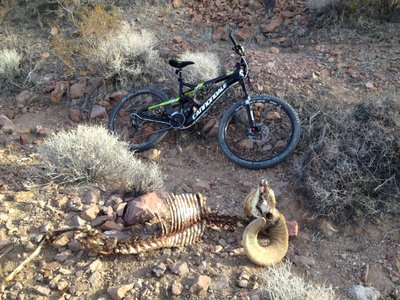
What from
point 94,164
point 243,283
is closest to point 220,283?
point 243,283

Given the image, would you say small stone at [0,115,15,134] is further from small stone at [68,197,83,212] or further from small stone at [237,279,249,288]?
small stone at [237,279,249,288]

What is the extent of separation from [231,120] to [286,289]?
2.67 metres

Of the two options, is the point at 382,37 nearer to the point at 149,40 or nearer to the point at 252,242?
the point at 149,40

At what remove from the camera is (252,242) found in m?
3.81

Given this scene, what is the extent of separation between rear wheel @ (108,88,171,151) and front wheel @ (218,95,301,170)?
81 centimetres

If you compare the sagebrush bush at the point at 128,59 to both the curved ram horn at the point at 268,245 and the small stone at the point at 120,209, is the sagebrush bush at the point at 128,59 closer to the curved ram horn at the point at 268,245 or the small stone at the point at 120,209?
the small stone at the point at 120,209

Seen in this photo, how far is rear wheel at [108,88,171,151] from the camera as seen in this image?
5.60 meters

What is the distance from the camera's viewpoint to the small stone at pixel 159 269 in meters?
3.59

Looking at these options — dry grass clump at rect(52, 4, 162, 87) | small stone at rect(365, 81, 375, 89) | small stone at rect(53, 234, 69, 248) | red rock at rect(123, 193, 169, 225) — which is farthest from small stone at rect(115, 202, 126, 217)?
small stone at rect(365, 81, 375, 89)

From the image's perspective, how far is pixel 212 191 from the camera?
15.9 feet

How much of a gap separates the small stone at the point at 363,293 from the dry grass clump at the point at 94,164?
2.09 m

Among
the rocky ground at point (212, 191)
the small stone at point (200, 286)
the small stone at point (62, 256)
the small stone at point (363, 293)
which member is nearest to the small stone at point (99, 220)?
the rocky ground at point (212, 191)

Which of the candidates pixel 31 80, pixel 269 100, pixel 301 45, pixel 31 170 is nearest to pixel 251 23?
pixel 301 45

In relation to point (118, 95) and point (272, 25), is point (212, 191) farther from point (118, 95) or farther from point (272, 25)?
point (272, 25)
